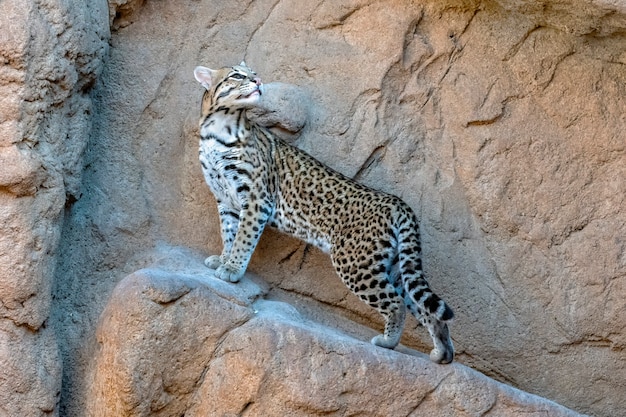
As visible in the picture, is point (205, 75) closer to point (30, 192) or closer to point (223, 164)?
point (223, 164)

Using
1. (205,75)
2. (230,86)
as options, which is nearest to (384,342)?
(230,86)

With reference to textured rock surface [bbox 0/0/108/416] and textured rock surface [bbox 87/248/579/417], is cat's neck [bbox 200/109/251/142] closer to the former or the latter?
textured rock surface [bbox 0/0/108/416]

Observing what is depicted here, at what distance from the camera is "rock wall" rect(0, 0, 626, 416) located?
8.48 m

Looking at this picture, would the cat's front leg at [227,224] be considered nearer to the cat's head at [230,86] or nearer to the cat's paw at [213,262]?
the cat's paw at [213,262]

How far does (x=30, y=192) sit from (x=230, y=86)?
6.17 feet

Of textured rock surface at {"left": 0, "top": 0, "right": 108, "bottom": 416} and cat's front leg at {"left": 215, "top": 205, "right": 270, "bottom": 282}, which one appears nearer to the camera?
textured rock surface at {"left": 0, "top": 0, "right": 108, "bottom": 416}

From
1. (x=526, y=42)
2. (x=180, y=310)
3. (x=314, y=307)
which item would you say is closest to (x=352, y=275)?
(x=314, y=307)

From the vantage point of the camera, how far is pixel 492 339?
8.52 meters

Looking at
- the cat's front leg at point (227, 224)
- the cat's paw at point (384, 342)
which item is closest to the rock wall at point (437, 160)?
the cat's front leg at point (227, 224)

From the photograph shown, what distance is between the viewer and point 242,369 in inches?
274

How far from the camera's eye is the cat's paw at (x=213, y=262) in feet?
26.8

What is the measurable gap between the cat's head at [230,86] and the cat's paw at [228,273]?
4.36 ft

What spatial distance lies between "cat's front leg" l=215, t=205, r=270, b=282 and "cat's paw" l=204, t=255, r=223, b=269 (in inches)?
3.0

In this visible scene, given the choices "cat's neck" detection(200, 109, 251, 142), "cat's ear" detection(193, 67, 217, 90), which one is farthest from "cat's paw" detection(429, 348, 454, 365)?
"cat's ear" detection(193, 67, 217, 90)
